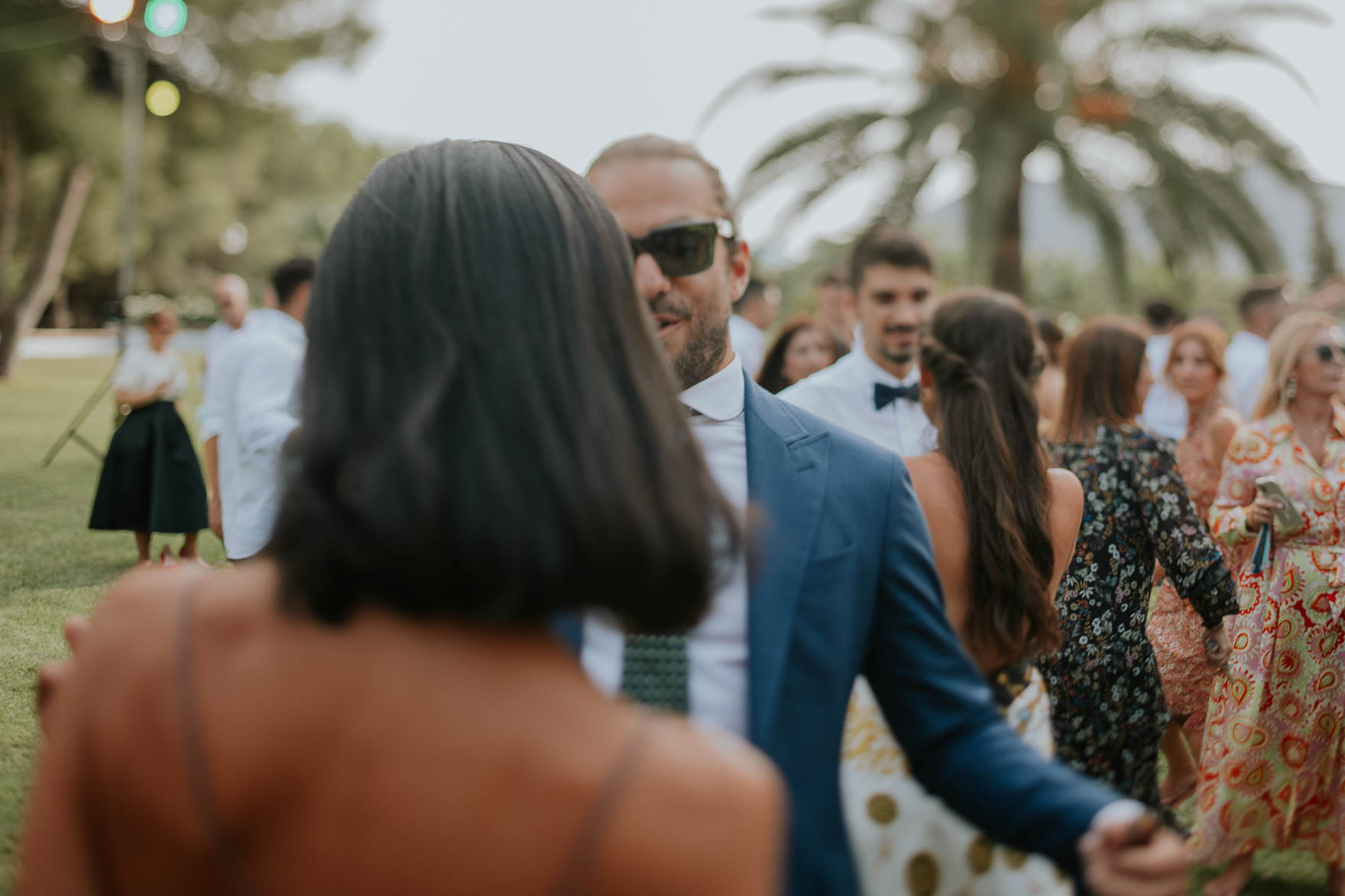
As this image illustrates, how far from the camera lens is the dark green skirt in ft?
27.9

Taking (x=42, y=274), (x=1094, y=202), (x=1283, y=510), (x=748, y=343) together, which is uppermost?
(x=1094, y=202)

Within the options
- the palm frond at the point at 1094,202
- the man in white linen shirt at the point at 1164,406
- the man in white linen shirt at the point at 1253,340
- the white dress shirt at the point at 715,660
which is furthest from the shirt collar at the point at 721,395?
the palm frond at the point at 1094,202

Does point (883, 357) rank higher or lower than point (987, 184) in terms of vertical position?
lower

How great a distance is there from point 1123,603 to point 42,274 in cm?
2513

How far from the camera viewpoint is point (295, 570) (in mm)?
932

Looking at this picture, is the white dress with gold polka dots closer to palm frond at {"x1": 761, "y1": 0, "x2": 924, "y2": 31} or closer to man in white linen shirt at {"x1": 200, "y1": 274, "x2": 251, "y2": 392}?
man in white linen shirt at {"x1": 200, "y1": 274, "x2": 251, "y2": 392}

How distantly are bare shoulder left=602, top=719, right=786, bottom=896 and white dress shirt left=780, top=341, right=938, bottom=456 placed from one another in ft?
11.6

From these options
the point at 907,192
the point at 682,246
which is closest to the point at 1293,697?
the point at 682,246

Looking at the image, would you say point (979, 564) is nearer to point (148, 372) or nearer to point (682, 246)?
point (682, 246)

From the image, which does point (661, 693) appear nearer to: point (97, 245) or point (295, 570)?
point (295, 570)

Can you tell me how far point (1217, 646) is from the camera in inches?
166

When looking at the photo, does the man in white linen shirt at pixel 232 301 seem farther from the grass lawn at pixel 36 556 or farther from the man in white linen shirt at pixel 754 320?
the man in white linen shirt at pixel 754 320

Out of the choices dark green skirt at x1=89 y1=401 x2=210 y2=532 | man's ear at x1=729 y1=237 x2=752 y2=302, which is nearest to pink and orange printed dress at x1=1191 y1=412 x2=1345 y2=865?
man's ear at x1=729 y1=237 x2=752 y2=302

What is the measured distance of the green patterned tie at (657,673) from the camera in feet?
5.01
